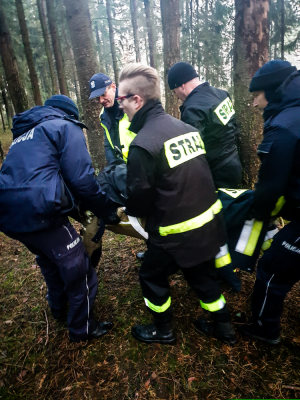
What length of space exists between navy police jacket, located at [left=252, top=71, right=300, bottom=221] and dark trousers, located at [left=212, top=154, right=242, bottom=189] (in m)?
1.03

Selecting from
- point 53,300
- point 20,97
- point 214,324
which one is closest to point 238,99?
point 214,324

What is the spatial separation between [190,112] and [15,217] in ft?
6.87

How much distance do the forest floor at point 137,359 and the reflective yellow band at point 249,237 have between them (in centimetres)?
82

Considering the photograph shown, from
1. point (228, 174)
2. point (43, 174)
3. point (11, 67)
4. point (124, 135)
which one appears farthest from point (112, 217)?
point (11, 67)

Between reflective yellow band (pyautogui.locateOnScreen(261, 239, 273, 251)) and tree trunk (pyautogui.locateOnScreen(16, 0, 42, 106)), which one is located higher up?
tree trunk (pyautogui.locateOnScreen(16, 0, 42, 106))

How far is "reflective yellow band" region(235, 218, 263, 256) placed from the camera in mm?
2186

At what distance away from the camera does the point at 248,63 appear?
351 cm

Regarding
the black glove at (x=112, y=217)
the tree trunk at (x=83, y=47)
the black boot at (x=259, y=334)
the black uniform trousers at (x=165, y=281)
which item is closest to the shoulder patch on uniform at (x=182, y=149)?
the black uniform trousers at (x=165, y=281)

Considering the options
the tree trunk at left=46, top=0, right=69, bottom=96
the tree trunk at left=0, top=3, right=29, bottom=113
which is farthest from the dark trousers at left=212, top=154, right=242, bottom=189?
the tree trunk at left=46, top=0, right=69, bottom=96

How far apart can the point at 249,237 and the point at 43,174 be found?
75.2 inches

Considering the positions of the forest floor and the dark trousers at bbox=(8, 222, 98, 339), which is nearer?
the forest floor

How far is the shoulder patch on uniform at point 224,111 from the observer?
9.14ft

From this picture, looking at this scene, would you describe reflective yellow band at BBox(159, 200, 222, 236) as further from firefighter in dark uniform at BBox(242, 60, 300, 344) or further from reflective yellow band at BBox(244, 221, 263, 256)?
reflective yellow band at BBox(244, 221, 263, 256)

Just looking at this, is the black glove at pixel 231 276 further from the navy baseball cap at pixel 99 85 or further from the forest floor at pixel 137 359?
the navy baseball cap at pixel 99 85
